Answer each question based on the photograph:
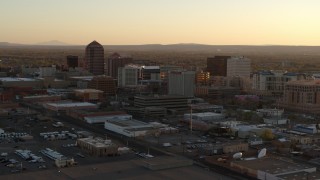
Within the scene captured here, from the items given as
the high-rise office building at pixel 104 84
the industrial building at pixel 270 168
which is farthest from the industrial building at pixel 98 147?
the high-rise office building at pixel 104 84

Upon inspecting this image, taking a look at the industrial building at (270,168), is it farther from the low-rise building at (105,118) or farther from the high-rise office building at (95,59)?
the high-rise office building at (95,59)

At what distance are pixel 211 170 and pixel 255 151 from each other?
5.47 meters

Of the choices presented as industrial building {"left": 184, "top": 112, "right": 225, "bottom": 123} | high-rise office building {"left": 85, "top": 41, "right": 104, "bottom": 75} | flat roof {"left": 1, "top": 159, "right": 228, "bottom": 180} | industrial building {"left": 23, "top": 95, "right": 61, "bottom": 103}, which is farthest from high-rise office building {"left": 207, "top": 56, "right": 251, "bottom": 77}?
flat roof {"left": 1, "top": 159, "right": 228, "bottom": 180}

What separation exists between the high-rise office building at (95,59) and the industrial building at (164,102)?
1407 inches

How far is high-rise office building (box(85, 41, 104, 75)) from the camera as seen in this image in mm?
82000

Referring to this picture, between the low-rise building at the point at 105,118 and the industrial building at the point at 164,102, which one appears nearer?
the low-rise building at the point at 105,118

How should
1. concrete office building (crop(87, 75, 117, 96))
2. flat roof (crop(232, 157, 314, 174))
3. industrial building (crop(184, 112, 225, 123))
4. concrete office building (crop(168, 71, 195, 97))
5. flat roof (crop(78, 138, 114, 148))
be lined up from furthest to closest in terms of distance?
concrete office building (crop(87, 75, 117, 96))
concrete office building (crop(168, 71, 195, 97))
industrial building (crop(184, 112, 225, 123))
flat roof (crop(78, 138, 114, 148))
flat roof (crop(232, 157, 314, 174))

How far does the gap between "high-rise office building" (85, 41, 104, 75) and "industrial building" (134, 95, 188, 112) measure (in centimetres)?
3575

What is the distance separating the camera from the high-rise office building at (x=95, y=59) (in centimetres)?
8200

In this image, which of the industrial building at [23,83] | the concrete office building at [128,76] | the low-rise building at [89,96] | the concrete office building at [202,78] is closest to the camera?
the low-rise building at [89,96]

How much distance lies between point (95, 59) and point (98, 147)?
5627 cm

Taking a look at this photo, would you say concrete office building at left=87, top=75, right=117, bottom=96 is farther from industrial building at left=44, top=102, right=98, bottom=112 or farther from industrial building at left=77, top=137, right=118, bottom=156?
industrial building at left=77, top=137, right=118, bottom=156

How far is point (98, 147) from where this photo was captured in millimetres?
28750

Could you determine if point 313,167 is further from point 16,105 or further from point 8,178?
point 16,105
